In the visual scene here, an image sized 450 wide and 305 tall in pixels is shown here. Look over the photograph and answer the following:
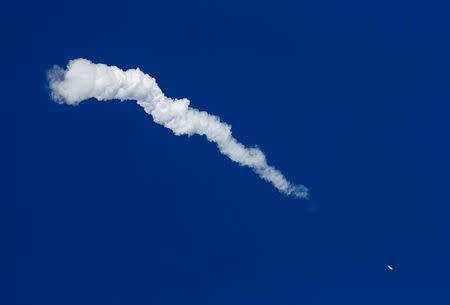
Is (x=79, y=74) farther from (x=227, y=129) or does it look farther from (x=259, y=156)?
(x=259, y=156)

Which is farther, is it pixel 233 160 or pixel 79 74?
pixel 233 160

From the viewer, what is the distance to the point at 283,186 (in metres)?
40.2

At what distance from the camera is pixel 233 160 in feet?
131

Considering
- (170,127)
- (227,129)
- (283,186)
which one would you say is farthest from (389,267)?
(170,127)

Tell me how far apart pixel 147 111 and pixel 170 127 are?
2.04 metres

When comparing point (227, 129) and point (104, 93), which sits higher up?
point (227, 129)

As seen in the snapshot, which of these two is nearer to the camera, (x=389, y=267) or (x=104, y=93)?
(x=104, y=93)

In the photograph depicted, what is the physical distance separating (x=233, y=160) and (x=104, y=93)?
10699 millimetres

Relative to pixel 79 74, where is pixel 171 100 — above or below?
above

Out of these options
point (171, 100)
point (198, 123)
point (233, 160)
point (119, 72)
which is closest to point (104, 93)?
point (119, 72)

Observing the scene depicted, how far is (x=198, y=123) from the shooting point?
127ft

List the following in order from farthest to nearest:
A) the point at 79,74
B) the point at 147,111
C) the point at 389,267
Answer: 1. the point at 389,267
2. the point at 147,111
3. the point at 79,74

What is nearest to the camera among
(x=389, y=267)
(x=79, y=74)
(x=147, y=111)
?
(x=79, y=74)

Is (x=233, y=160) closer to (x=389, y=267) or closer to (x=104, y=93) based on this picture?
(x=104, y=93)
